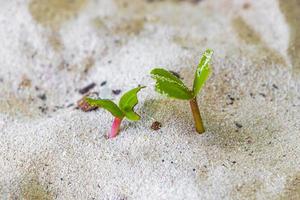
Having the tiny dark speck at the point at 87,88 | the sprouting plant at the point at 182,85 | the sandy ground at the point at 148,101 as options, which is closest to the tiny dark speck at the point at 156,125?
the sandy ground at the point at 148,101

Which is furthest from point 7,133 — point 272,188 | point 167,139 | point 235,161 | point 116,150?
point 272,188

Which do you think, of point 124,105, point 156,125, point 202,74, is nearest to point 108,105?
point 124,105

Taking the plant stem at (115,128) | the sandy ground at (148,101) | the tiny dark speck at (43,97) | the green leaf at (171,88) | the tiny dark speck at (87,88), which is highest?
the green leaf at (171,88)

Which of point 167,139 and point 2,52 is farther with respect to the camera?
point 2,52

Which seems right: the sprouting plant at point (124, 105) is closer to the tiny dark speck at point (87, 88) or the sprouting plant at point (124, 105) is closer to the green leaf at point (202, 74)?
the green leaf at point (202, 74)

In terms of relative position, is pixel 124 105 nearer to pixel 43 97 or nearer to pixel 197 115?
pixel 197 115

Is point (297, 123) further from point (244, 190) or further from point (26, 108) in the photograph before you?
point (26, 108)

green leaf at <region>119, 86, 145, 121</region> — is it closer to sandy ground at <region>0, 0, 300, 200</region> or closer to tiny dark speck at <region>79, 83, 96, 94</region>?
sandy ground at <region>0, 0, 300, 200</region>

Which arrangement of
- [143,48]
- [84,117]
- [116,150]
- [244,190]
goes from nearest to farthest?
1. [244,190]
2. [116,150]
3. [84,117]
4. [143,48]
